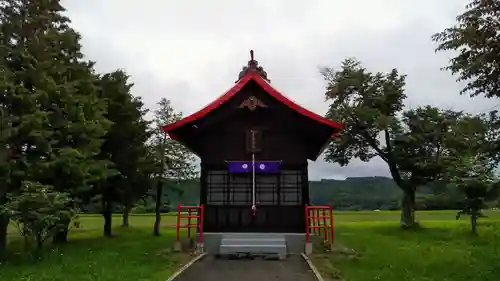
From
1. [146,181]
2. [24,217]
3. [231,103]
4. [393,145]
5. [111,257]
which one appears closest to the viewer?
[24,217]

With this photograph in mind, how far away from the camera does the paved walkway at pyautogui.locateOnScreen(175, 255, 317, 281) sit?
36.2 ft

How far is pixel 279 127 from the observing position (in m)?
16.8

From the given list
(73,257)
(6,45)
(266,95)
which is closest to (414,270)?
(266,95)

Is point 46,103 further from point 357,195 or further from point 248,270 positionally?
point 357,195

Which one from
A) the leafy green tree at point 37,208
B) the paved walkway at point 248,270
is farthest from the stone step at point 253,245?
the leafy green tree at point 37,208

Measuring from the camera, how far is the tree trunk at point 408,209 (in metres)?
31.2

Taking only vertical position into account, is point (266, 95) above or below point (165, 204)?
above

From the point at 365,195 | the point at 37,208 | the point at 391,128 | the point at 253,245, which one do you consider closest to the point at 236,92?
the point at 253,245

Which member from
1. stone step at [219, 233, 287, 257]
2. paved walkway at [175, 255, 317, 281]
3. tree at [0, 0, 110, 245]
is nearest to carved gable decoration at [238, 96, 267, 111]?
stone step at [219, 233, 287, 257]

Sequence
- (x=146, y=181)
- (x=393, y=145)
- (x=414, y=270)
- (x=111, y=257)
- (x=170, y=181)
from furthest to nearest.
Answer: (x=393, y=145) → (x=170, y=181) → (x=146, y=181) → (x=111, y=257) → (x=414, y=270)

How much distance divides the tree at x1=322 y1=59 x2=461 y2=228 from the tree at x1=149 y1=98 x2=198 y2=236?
975 cm

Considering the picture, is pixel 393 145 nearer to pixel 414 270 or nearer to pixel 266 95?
pixel 266 95

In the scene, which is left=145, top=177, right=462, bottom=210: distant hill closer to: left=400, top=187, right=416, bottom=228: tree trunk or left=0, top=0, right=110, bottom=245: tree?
left=400, top=187, right=416, bottom=228: tree trunk

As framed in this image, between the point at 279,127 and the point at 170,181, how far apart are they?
46.5 feet
